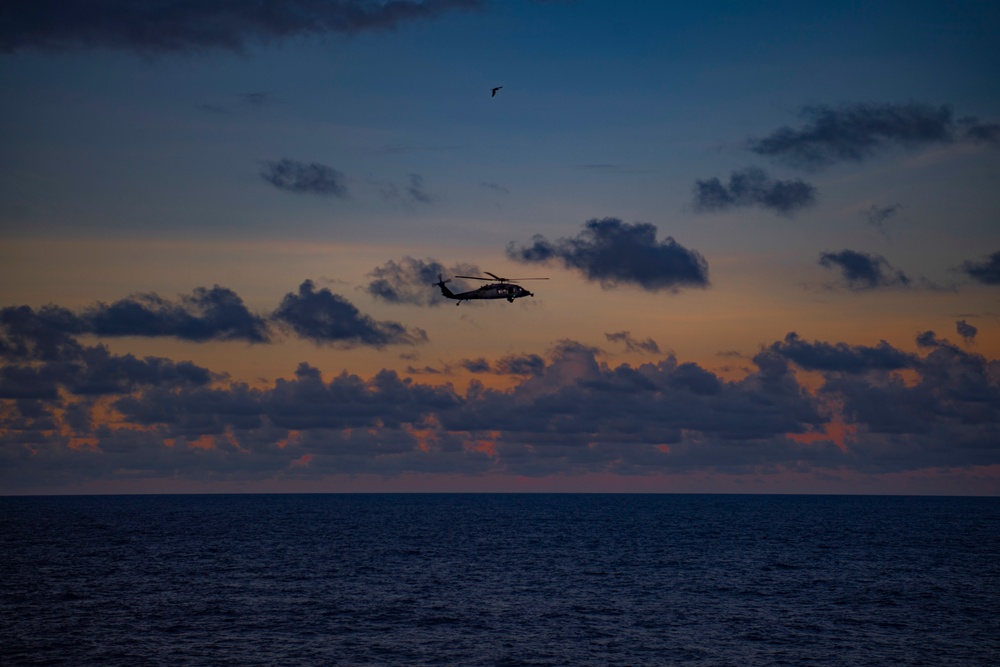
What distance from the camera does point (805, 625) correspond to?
270 ft

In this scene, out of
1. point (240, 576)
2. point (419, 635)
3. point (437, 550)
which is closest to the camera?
point (419, 635)

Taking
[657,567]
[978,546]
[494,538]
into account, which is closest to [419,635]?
[657,567]

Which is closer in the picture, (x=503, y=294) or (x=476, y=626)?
(x=476, y=626)

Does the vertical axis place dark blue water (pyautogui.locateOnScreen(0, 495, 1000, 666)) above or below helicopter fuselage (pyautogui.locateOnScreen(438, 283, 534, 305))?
below

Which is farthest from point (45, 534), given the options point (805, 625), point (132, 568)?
point (805, 625)

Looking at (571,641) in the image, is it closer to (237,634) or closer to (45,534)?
(237,634)

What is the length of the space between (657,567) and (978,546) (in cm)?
7731

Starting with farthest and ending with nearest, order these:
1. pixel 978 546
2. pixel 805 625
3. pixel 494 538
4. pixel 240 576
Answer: pixel 494 538 < pixel 978 546 < pixel 240 576 < pixel 805 625

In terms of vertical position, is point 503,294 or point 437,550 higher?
point 503,294

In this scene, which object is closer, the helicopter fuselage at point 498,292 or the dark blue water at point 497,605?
the dark blue water at point 497,605

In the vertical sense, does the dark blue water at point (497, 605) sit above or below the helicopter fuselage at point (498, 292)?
below

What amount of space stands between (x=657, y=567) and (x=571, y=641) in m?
53.2

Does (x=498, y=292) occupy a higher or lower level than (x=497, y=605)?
higher

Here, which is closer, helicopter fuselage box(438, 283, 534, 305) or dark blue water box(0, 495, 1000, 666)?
dark blue water box(0, 495, 1000, 666)
